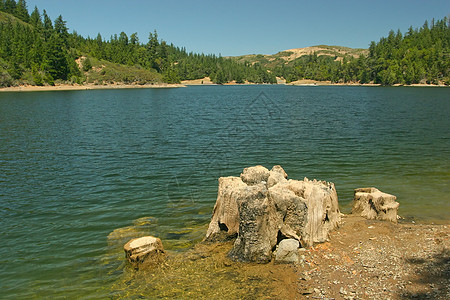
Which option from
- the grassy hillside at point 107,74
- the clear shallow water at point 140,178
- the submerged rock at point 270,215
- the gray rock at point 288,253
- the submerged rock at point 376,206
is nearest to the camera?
the gray rock at point 288,253

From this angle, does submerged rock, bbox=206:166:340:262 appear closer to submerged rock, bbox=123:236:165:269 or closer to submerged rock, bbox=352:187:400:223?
submerged rock, bbox=352:187:400:223

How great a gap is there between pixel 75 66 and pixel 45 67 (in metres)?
20.0

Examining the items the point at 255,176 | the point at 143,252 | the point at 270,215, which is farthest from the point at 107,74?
the point at 270,215

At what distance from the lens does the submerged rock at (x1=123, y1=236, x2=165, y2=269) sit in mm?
10305

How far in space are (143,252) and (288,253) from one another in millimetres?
4531

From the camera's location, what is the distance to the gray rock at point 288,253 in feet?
32.9

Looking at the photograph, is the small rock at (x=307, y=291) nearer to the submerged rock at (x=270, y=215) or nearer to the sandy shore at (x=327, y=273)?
the sandy shore at (x=327, y=273)

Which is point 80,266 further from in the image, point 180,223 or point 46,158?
point 46,158

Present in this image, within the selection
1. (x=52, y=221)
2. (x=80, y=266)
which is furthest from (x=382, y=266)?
(x=52, y=221)

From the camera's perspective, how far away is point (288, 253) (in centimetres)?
1005

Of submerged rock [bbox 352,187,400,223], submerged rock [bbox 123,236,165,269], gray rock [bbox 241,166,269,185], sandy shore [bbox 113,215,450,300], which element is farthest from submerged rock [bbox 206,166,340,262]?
submerged rock [bbox 123,236,165,269]

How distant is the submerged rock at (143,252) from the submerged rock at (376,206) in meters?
8.39

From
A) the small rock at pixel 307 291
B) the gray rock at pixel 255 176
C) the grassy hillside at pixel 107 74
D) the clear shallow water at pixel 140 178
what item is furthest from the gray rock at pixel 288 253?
the grassy hillside at pixel 107 74

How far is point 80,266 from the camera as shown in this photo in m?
10.8
